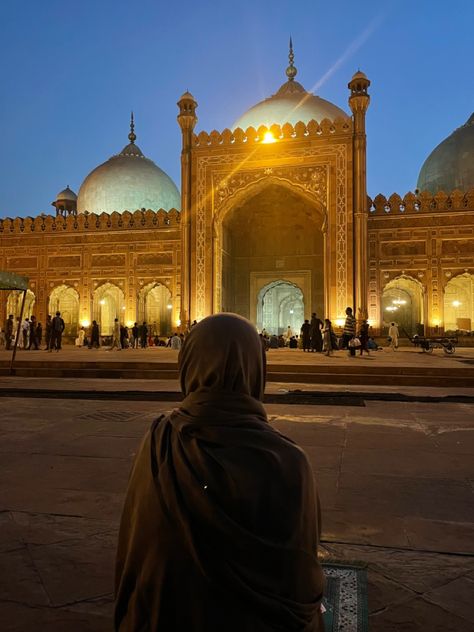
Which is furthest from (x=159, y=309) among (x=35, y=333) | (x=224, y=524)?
(x=224, y=524)

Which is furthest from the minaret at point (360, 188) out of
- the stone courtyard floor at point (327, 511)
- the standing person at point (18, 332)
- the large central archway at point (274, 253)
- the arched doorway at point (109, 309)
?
the stone courtyard floor at point (327, 511)

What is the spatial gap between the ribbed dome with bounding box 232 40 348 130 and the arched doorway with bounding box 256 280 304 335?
7.21 metres

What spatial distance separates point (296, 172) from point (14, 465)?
16.0 m

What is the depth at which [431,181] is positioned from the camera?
22797 mm

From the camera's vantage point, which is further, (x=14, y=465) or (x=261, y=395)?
(x=14, y=465)

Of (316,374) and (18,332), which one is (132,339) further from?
(316,374)

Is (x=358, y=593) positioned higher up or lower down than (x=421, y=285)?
lower down

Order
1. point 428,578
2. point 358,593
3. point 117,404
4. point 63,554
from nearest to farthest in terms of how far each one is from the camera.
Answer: point 358,593 < point 428,578 < point 63,554 < point 117,404

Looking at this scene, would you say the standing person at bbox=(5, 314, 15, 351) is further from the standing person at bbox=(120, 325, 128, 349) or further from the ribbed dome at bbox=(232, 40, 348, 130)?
the ribbed dome at bbox=(232, 40, 348, 130)

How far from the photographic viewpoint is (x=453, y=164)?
72.0 feet

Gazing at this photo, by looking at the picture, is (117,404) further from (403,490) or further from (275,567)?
(275,567)

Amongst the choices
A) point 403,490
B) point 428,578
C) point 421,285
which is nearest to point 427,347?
point 421,285

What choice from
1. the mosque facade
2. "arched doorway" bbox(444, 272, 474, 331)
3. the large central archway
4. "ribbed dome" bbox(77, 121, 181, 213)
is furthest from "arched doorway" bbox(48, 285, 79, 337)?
"arched doorway" bbox(444, 272, 474, 331)

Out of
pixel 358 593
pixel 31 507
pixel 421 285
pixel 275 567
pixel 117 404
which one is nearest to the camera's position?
pixel 275 567
